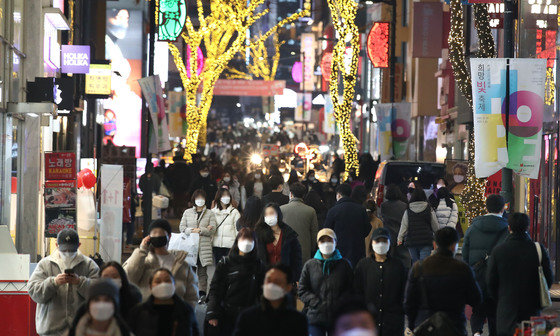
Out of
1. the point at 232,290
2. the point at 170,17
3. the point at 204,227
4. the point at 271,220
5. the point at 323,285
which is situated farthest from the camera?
the point at 170,17

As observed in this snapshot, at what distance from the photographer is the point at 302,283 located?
1014cm

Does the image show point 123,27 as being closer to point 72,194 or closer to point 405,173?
point 405,173

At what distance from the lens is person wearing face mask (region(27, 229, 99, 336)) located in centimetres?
945

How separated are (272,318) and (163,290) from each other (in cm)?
84

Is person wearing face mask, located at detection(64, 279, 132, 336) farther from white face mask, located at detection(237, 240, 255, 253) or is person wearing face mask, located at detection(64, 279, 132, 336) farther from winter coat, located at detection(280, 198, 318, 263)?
winter coat, located at detection(280, 198, 318, 263)

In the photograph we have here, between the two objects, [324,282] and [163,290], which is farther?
[324,282]

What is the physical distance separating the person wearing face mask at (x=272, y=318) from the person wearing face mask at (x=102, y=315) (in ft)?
2.74

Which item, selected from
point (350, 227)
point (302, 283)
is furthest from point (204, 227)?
point (302, 283)

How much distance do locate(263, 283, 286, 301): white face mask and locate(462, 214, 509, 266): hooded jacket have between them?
4.95 m

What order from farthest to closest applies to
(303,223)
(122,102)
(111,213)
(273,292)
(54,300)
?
(122,102)
(111,213)
(303,223)
(54,300)
(273,292)

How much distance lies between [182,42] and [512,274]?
32.4m

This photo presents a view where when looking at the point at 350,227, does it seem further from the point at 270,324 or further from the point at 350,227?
the point at 270,324

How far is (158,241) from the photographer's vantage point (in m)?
9.41

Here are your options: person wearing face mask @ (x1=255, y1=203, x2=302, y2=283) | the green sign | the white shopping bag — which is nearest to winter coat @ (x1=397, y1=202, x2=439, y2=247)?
the white shopping bag
